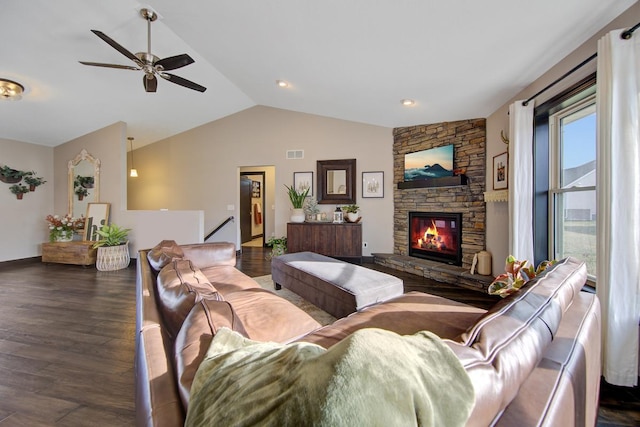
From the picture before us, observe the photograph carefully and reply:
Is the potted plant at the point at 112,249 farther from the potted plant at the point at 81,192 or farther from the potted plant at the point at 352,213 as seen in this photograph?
the potted plant at the point at 352,213

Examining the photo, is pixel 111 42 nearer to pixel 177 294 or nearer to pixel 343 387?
pixel 177 294

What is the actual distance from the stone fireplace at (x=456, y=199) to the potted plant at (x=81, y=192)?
620 cm

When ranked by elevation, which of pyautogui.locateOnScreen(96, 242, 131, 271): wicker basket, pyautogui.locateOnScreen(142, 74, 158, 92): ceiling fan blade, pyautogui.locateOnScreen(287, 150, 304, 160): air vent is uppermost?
pyautogui.locateOnScreen(142, 74, 158, 92): ceiling fan blade

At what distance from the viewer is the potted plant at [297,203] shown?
17.5 ft

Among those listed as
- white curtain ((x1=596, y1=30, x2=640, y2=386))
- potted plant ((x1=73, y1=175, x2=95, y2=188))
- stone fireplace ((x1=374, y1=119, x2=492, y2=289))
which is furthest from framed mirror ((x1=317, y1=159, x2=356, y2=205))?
potted plant ((x1=73, y1=175, x2=95, y2=188))

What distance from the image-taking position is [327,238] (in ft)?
16.6

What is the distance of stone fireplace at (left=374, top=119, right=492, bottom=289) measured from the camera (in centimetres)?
376

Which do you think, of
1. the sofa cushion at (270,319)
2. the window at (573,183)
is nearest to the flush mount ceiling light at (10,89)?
the sofa cushion at (270,319)

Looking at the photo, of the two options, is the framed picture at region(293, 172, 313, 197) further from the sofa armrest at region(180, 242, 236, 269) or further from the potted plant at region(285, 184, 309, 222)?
the sofa armrest at region(180, 242, 236, 269)

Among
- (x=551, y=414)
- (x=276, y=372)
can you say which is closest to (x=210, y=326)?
(x=276, y=372)

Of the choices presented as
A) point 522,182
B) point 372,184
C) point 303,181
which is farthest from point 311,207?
point 522,182

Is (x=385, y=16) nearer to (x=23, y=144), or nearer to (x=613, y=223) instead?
(x=613, y=223)

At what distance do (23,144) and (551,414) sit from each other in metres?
8.25

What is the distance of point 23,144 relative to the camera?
17.0 feet
